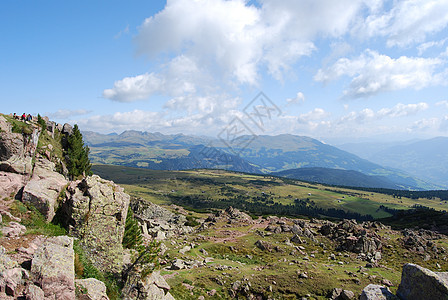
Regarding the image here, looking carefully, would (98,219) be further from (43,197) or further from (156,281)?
(156,281)

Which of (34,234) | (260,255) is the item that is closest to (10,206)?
(34,234)

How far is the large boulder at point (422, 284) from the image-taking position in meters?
14.1

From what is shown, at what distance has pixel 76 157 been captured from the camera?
51906 millimetres

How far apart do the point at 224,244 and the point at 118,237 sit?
1264 inches

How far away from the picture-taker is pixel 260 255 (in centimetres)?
4119

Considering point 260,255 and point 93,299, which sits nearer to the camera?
point 93,299

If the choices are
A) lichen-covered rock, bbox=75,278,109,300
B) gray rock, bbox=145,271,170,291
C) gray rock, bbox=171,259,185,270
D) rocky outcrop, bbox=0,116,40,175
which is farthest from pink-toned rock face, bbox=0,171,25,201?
gray rock, bbox=171,259,185,270

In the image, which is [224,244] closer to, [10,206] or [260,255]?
[260,255]

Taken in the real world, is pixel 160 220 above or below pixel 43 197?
below

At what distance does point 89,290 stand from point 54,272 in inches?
83.1

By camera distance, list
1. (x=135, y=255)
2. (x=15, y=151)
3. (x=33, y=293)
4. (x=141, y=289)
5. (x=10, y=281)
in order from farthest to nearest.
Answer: (x=15, y=151), (x=135, y=255), (x=141, y=289), (x=33, y=293), (x=10, y=281)

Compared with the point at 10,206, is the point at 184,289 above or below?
below

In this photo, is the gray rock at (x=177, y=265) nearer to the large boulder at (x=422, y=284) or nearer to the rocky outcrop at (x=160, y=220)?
the rocky outcrop at (x=160, y=220)

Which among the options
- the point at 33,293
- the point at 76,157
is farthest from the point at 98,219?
the point at 76,157
